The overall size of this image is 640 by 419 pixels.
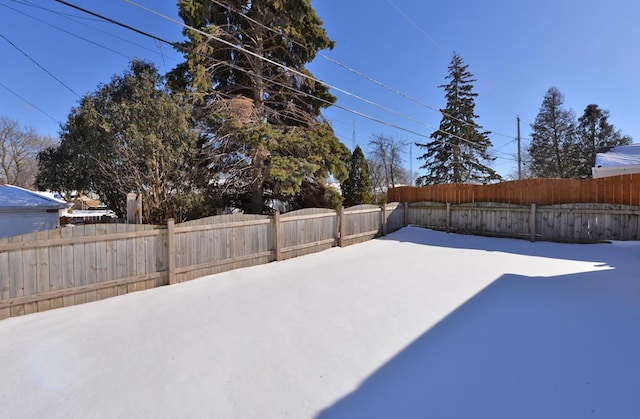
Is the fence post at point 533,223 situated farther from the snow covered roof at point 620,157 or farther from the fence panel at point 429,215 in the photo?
the snow covered roof at point 620,157

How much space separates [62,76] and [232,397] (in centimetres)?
1076

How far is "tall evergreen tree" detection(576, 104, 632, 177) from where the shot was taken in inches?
841

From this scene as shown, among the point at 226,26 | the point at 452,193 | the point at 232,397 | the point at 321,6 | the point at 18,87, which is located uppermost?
the point at 321,6

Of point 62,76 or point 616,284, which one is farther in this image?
point 62,76

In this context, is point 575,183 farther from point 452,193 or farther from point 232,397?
point 232,397

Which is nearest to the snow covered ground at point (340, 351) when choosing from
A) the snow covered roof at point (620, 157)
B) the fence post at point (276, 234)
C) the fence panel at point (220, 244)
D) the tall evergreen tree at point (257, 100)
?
the fence panel at point (220, 244)

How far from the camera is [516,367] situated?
2.62m

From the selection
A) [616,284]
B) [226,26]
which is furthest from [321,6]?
[616,284]

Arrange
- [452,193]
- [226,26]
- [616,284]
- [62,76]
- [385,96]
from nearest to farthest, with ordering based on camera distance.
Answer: [616,284] < [62,76] < [226,26] < [452,193] < [385,96]

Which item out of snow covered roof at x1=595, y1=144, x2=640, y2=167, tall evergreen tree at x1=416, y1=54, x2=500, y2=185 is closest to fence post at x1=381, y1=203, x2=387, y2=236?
snow covered roof at x1=595, y1=144, x2=640, y2=167

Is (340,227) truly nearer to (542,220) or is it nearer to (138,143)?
(138,143)

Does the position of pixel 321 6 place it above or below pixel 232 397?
above

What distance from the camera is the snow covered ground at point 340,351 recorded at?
2230mm

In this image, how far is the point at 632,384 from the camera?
232 cm
